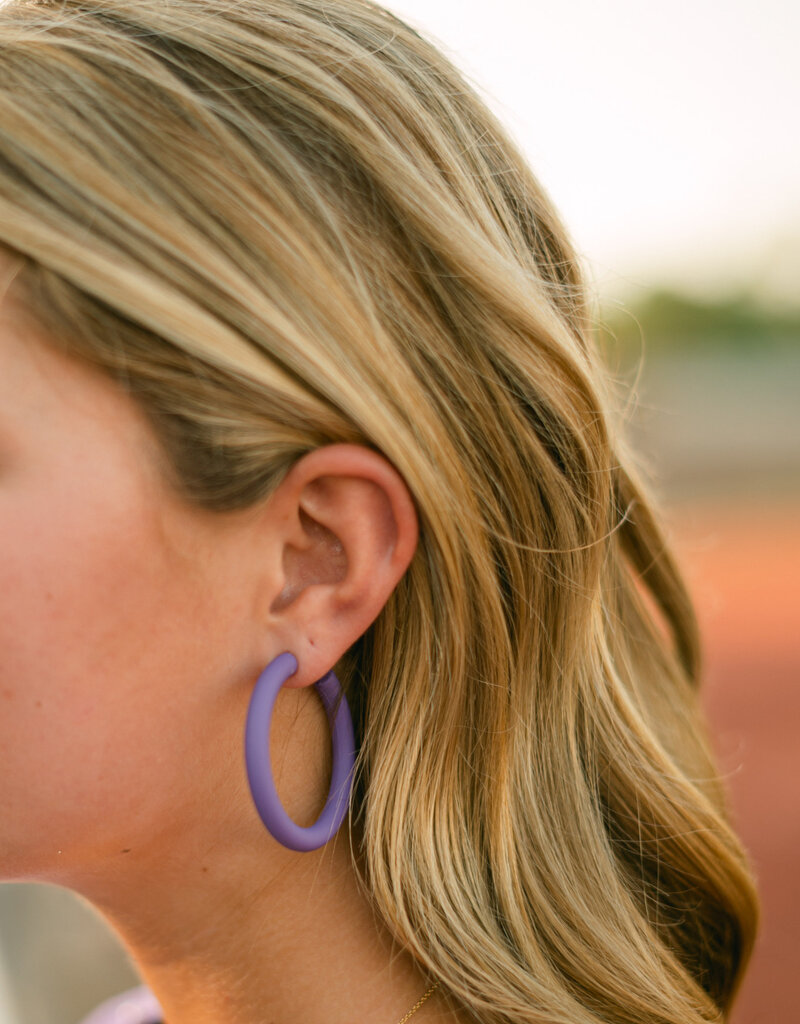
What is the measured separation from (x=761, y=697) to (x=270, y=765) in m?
10.6

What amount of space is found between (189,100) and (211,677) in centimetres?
80

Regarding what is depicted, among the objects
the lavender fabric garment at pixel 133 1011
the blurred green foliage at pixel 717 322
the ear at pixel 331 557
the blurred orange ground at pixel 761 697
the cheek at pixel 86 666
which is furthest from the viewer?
the blurred green foliage at pixel 717 322

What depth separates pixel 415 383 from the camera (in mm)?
1591

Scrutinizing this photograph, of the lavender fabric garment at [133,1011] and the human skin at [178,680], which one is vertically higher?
the human skin at [178,680]

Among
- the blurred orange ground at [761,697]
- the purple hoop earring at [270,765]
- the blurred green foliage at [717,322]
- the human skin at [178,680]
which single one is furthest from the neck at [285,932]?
the blurred green foliage at [717,322]

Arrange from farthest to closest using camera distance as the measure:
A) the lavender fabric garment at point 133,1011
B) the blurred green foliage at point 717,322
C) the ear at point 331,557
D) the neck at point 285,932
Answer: the blurred green foliage at point 717,322, the lavender fabric garment at point 133,1011, the neck at point 285,932, the ear at point 331,557

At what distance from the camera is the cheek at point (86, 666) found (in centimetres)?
145

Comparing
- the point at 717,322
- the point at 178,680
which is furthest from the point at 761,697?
the point at 717,322

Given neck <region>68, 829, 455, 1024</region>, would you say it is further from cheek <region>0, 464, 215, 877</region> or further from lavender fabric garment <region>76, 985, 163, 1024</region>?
lavender fabric garment <region>76, 985, 163, 1024</region>

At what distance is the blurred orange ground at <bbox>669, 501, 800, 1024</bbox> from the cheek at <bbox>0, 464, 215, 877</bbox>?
1270mm

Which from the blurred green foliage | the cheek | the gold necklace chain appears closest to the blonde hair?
the gold necklace chain

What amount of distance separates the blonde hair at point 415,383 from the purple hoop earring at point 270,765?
0.18 feet

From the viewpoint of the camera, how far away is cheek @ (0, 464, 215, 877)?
1451 millimetres

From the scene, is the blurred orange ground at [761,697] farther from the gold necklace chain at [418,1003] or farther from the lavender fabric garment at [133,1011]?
the lavender fabric garment at [133,1011]
